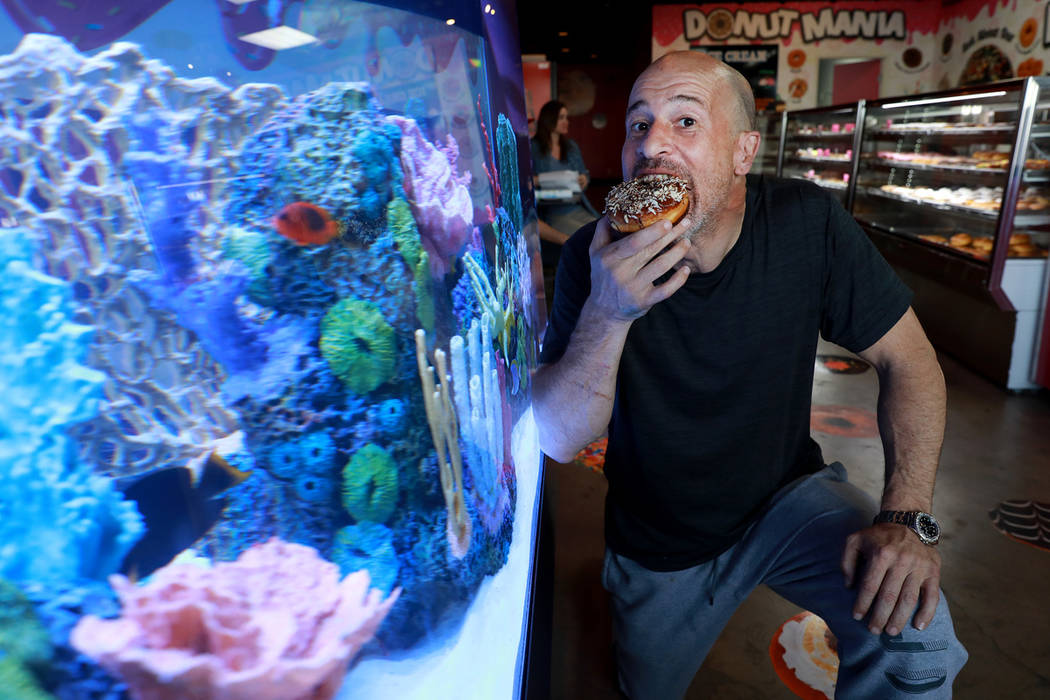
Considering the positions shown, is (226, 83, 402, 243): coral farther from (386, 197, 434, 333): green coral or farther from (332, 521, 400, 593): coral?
(332, 521, 400, 593): coral

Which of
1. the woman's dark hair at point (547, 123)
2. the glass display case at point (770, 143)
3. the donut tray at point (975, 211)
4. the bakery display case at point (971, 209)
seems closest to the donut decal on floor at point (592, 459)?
the woman's dark hair at point (547, 123)

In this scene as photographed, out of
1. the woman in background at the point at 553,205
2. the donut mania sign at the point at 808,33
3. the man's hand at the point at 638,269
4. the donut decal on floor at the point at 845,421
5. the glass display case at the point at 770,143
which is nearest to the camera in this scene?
the man's hand at the point at 638,269

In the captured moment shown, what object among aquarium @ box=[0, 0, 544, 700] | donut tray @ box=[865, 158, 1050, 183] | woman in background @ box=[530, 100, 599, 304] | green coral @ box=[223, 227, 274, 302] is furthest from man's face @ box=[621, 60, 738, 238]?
donut tray @ box=[865, 158, 1050, 183]

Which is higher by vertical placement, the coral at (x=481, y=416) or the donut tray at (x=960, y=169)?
the donut tray at (x=960, y=169)

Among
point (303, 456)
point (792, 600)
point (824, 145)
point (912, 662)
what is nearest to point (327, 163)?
point (303, 456)

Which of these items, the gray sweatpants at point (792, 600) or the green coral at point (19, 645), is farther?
the gray sweatpants at point (792, 600)

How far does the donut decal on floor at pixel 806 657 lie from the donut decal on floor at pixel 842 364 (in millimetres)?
2792

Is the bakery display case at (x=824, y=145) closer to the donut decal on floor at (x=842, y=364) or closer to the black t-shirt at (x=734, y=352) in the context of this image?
the donut decal on floor at (x=842, y=364)

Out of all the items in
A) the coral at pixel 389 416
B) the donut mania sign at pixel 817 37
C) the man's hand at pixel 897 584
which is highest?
the donut mania sign at pixel 817 37

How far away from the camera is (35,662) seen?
1.27 feet

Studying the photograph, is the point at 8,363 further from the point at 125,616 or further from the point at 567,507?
the point at 567,507

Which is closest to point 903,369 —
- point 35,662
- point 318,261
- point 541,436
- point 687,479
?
point 687,479

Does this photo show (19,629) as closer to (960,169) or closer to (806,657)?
(806,657)

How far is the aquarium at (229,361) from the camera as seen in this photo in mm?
398
